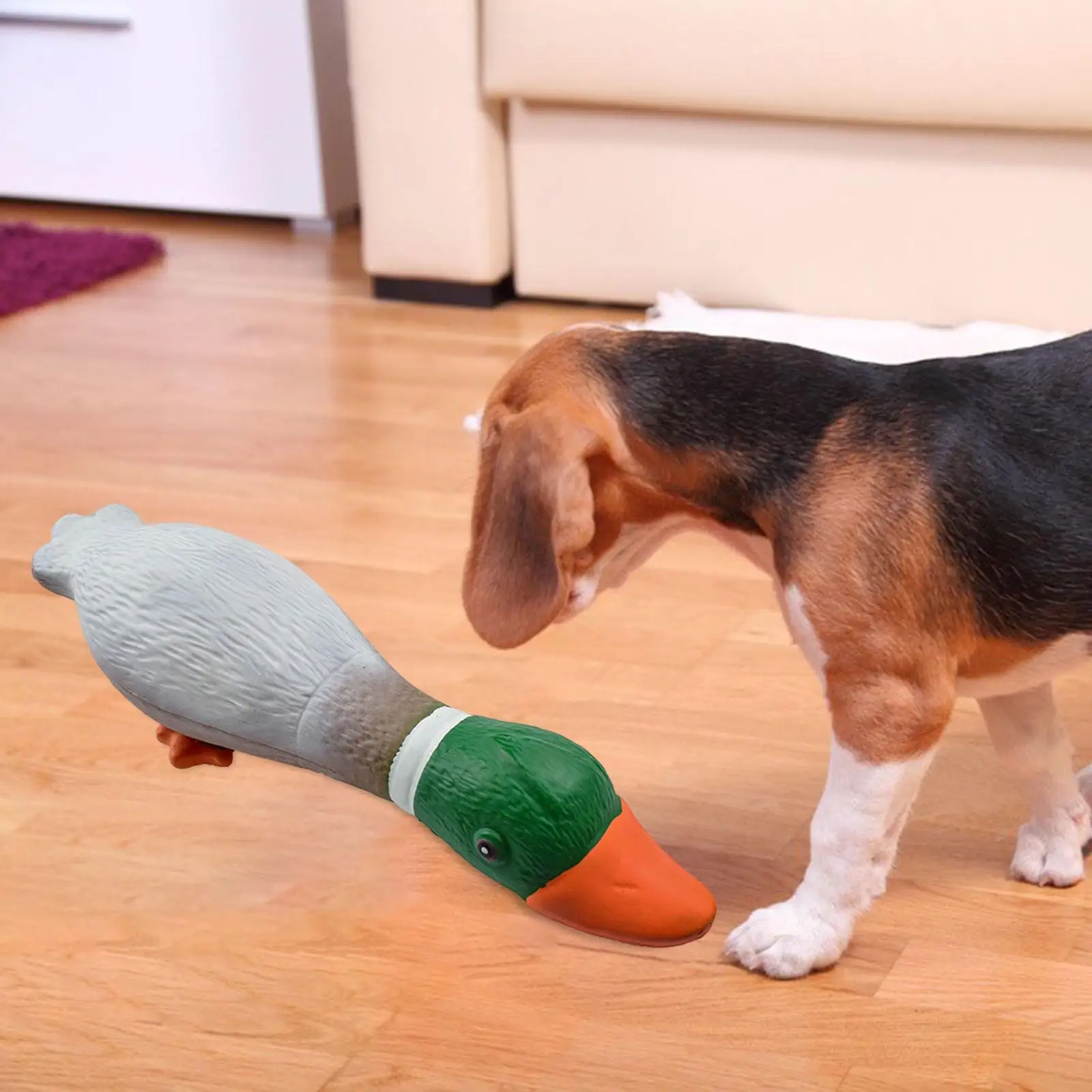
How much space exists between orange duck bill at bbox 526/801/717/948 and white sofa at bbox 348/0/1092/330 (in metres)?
1.72

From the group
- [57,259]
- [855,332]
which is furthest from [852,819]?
[57,259]

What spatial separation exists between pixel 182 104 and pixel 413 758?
116 inches

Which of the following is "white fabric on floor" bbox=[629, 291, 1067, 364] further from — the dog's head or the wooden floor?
the dog's head

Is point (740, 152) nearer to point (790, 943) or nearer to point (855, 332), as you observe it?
point (855, 332)

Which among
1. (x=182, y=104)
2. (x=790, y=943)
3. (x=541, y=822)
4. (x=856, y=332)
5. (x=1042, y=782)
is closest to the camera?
(x=541, y=822)

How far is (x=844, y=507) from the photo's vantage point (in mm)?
1102

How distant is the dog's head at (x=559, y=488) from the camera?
1.10 meters

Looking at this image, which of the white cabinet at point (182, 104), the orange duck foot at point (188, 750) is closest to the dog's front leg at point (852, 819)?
the orange duck foot at point (188, 750)

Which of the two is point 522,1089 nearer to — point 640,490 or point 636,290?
point 640,490

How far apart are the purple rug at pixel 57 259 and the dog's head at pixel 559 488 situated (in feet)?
7.19

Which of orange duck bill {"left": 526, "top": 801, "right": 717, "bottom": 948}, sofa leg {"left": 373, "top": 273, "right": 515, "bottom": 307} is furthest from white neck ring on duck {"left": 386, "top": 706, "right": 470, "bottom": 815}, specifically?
sofa leg {"left": 373, "top": 273, "right": 515, "bottom": 307}

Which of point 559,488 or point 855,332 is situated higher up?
point 559,488

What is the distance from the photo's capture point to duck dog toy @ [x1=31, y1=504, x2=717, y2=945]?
108 cm

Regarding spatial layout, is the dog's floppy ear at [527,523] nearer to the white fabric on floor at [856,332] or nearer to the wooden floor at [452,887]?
the wooden floor at [452,887]
